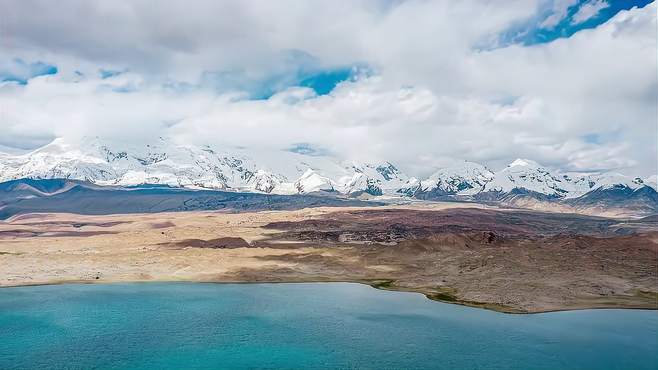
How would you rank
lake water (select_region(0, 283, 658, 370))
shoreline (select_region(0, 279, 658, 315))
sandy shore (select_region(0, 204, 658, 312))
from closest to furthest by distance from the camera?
1. lake water (select_region(0, 283, 658, 370))
2. shoreline (select_region(0, 279, 658, 315))
3. sandy shore (select_region(0, 204, 658, 312))

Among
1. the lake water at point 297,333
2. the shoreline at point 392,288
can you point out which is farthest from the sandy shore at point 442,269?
the lake water at point 297,333

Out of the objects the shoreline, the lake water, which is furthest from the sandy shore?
the lake water

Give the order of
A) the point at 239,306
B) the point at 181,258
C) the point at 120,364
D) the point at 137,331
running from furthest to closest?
1. the point at 181,258
2. the point at 239,306
3. the point at 137,331
4. the point at 120,364

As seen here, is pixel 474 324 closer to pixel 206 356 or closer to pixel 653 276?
pixel 206 356

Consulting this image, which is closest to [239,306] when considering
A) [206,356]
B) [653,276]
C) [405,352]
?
[206,356]

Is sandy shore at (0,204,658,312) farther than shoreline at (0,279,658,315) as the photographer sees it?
Yes

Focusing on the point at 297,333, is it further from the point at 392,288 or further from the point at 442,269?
the point at 442,269

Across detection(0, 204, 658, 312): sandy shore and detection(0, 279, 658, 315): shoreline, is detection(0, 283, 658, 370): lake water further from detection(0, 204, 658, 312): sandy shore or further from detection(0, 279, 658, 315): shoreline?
detection(0, 204, 658, 312): sandy shore

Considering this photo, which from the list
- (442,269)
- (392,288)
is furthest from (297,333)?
(442,269)
